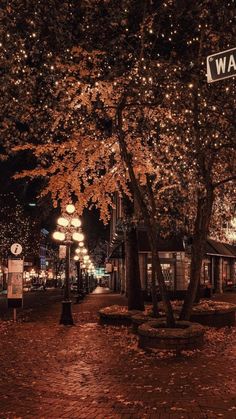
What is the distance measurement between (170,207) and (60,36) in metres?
8.43

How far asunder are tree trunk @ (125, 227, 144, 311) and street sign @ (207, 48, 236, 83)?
12277mm

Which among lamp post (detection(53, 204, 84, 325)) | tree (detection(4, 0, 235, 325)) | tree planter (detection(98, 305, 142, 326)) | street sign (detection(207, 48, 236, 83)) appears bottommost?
tree planter (detection(98, 305, 142, 326))

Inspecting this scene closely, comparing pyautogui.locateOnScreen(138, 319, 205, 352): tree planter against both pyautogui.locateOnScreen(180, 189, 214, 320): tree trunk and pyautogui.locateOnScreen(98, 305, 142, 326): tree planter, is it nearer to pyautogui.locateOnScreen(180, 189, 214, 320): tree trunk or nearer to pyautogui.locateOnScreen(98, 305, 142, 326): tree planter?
pyautogui.locateOnScreen(180, 189, 214, 320): tree trunk

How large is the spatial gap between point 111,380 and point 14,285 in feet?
36.7

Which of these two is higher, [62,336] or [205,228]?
[205,228]

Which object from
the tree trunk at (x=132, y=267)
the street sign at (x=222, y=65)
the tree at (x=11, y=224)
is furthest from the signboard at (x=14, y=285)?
the tree at (x=11, y=224)

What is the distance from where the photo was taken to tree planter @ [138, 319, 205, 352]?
11.2m

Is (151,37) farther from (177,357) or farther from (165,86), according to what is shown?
(177,357)

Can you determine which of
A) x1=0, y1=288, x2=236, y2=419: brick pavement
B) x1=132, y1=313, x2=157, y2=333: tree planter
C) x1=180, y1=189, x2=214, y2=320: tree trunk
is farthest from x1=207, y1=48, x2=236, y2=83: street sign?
x1=132, y1=313, x2=157, y2=333: tree planter

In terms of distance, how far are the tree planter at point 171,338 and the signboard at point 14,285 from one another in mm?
8636

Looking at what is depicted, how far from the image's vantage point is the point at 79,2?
12.0 metres

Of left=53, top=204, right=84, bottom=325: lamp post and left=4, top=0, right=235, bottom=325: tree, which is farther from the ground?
left=4, top=0, right=235, bottom=325: tree

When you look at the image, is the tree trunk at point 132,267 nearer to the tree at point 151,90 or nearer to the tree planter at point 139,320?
the tree planter at point 139,320

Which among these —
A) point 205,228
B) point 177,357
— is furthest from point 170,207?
point 177,357
